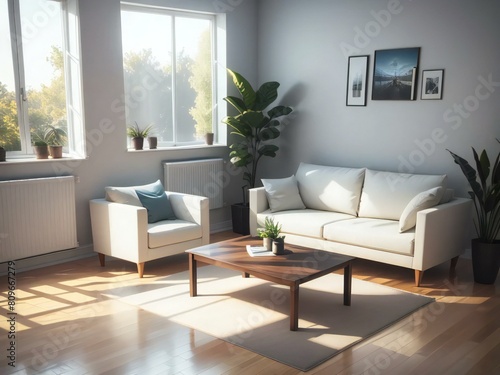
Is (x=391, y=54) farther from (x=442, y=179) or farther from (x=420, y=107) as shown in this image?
(x=442, y=179)

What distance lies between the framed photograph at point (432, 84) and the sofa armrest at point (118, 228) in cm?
308

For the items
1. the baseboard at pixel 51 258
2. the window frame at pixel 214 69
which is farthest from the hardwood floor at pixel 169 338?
the window frame at pixel 214 69

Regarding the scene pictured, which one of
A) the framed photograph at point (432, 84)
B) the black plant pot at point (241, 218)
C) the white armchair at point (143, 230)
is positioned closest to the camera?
the white armchair at point (143, 230)

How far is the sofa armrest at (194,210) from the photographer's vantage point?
200 inches

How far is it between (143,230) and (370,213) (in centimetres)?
227

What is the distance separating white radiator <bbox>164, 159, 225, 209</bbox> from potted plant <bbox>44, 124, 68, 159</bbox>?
1.19 m

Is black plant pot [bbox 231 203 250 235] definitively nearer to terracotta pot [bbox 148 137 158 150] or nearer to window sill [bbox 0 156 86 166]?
terracotta pot [bbox 148 137 158 150]

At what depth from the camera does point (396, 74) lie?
218 inches

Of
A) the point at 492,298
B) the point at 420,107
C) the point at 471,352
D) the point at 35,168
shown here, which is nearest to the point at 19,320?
the point at 35,168

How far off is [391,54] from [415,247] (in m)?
2.22

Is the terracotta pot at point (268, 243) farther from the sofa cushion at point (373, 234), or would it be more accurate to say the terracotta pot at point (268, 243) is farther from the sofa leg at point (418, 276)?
the sofa leg at point (418, 276)

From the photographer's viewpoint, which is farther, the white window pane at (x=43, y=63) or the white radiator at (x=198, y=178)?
the white radiator at (x=198, y=178)

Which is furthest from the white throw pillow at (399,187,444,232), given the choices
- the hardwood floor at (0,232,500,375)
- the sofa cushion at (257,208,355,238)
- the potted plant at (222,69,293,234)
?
the potted plant at (222,69,293,234)

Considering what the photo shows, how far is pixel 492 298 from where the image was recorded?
424cm
